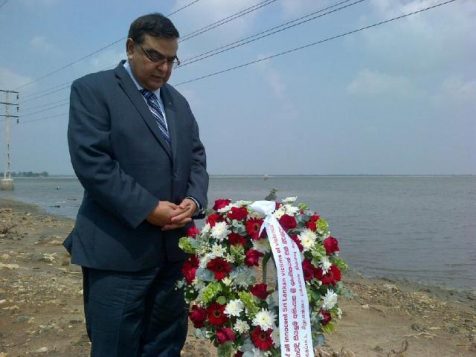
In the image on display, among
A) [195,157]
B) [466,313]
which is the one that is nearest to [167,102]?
[195,157]

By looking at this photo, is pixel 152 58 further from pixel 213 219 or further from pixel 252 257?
pixel 252 257

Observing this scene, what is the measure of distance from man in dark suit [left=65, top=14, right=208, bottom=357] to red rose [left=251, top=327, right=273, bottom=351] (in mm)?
590

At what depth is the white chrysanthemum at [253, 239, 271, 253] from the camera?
2586 mm

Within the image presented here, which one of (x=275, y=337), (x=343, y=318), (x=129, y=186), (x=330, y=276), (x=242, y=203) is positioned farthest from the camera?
(x=343, y=318)

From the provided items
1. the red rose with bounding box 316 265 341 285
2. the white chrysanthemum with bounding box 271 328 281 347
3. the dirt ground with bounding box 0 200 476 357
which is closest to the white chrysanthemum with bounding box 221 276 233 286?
the white chrysanthemum with bounding box 271 328 281 347

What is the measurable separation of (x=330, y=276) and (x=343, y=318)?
13.1 feet

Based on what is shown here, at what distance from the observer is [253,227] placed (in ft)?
8.48

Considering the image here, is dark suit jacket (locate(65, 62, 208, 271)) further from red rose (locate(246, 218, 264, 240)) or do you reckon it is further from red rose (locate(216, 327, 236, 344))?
red rose (locate(216, 327, 236, 344))

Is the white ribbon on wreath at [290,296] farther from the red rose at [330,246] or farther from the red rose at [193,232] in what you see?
the red rose at [193,232]

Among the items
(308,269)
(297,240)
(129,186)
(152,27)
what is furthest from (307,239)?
(152,27)

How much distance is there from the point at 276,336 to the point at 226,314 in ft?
0.91

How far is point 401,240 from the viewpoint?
667 inches

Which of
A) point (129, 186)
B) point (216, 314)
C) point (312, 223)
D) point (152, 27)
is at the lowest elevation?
point (216, 314)

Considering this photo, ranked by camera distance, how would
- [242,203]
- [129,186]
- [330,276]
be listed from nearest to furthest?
[129,186]
[330,276]
[242,203]
